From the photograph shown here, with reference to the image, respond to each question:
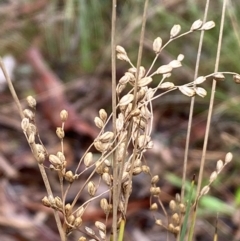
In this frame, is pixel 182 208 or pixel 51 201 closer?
pixel 51 201

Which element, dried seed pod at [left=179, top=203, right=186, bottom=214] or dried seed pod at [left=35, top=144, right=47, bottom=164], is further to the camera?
dried seed pod at [left=179, top=203, right=186, bottom=214]

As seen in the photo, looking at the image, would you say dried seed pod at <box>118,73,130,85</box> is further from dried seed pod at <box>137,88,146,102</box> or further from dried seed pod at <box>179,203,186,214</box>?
dried seed pod at <box>179,203,186,214</box>

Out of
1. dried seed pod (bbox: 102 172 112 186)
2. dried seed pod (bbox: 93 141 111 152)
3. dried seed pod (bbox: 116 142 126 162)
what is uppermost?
dried seed pod (bbox: 116 142 126 162)

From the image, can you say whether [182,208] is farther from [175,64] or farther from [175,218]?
[175,64]

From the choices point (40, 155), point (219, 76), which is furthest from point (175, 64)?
point (40, 155)

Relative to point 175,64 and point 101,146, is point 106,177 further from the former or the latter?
point 175,64

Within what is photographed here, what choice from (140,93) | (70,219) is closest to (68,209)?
(70,219)

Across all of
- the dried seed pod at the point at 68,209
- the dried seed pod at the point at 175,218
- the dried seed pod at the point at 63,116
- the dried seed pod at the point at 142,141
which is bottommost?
the dried seed pod at the point at 68,209

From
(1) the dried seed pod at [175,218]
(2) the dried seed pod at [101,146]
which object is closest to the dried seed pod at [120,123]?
(2) the dried seed pod at [101,146]

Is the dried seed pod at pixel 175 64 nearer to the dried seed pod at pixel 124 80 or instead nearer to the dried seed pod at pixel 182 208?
the dried seed pod at pixel 124 80

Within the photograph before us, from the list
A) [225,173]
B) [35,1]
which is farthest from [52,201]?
[35,1]

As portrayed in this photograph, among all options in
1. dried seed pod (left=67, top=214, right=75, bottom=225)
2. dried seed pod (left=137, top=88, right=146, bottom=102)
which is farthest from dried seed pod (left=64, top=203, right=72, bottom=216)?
dried seed pod (left=137, top=88, right=146, bottom=102)

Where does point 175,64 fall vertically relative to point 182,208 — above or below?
above
